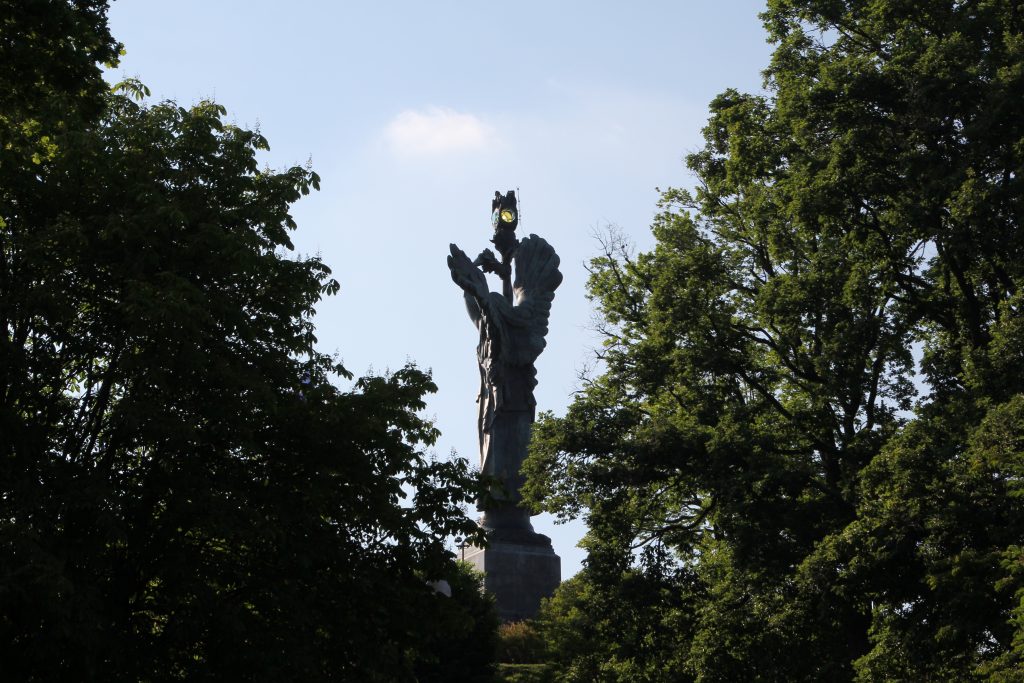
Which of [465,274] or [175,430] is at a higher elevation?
[465,274]

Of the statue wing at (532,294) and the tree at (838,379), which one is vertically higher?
the statue wing at (532,294)

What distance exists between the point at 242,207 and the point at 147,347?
251 cm

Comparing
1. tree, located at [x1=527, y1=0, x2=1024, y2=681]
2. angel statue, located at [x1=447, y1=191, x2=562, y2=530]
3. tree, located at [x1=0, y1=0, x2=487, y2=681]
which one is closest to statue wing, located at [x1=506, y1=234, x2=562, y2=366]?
angel statue, located at [x1=447, y1=191, x2=562, y2=530]

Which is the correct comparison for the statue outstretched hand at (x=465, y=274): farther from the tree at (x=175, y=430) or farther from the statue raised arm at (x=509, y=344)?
the tree at (x=175, y=430)

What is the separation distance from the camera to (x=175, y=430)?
14492 mm

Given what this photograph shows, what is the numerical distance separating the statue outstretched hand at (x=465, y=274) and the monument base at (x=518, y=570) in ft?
20.4

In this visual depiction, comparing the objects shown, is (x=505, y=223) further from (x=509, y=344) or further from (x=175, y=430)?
(x=175, y=430)

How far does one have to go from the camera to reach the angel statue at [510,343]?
35.2 m

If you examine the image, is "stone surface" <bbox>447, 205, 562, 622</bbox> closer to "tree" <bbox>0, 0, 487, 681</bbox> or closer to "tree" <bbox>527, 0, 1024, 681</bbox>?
"tree" <bbox>527, 0, 1024, 681</bbox>

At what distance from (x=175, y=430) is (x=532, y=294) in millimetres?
22063

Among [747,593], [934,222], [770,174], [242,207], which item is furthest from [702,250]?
[242,207]

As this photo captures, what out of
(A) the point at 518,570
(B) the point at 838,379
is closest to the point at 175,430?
(B) the point at 838,379

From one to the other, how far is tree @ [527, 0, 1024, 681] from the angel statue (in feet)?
31.5

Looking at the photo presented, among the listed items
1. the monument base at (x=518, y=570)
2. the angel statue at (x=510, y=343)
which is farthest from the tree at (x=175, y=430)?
the angel statue at (x=510, y=343)
